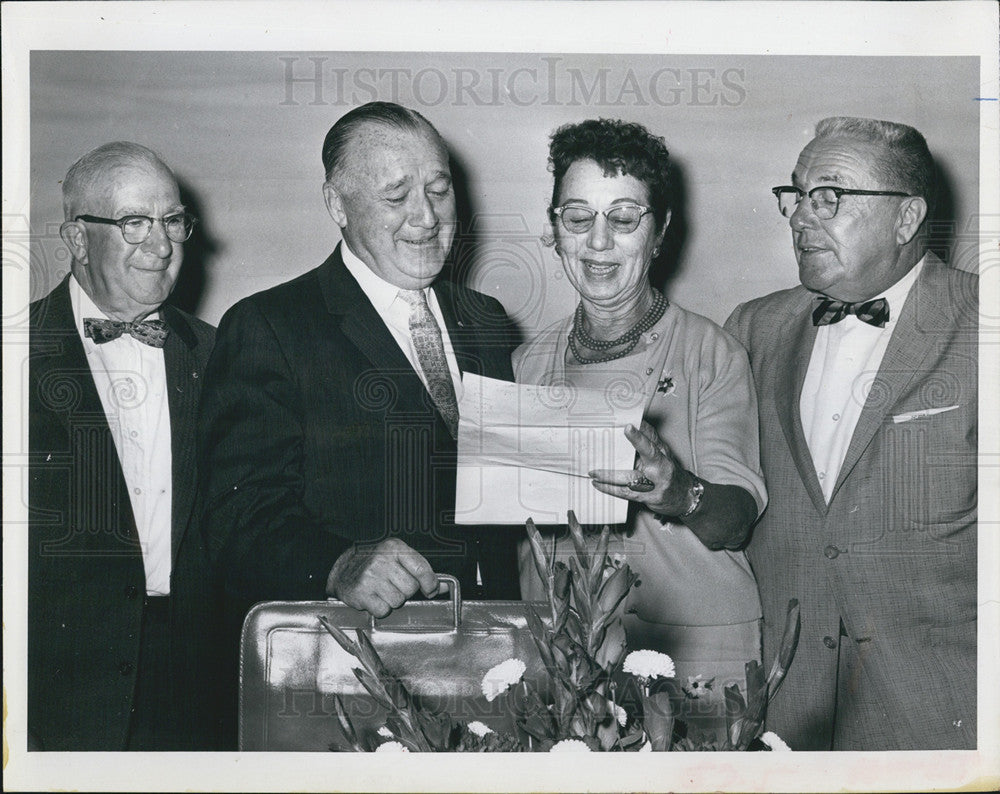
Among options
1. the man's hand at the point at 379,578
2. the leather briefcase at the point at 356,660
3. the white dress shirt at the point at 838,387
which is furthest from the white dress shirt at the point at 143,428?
the white dress shirt at the point at 838,387

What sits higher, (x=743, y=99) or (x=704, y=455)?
(x=743, y=99)

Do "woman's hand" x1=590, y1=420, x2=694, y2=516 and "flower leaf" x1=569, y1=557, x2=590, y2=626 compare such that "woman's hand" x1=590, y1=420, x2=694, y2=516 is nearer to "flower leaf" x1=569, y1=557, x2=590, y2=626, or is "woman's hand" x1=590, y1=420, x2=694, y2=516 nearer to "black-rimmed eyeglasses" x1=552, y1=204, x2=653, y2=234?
"flower leaf" x1=569, y1=557, x2=590, y2=626

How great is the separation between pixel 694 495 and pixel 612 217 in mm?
721

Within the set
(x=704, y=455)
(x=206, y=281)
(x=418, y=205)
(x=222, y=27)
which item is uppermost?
(x=222, y=27)

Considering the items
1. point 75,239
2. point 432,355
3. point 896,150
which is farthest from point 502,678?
point 896,150

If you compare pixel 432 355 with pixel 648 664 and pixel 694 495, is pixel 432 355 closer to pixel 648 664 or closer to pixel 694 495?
pixel 694 495

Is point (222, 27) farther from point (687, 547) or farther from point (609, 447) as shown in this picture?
point (687, 547)

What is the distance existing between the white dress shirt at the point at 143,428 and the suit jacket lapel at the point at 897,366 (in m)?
1.68

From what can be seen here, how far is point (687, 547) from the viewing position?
2.91 meters

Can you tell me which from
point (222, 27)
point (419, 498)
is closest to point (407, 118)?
point (222, 27)

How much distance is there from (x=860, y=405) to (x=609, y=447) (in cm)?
65

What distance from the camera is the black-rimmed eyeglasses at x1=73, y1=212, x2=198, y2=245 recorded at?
115 inches

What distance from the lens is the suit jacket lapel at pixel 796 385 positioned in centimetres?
293

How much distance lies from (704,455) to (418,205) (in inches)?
37.5
